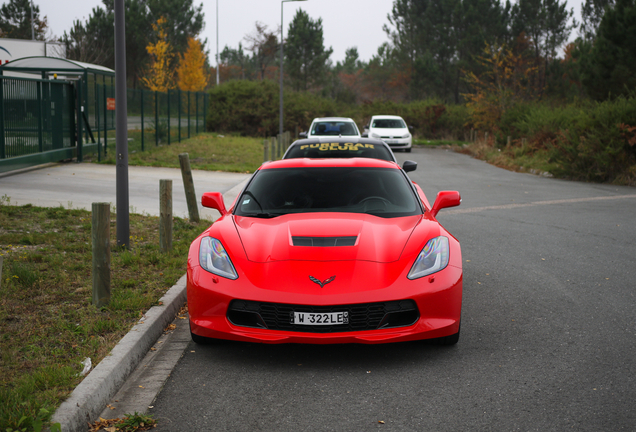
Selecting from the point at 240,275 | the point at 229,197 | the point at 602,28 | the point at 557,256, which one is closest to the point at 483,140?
the point at 602,28

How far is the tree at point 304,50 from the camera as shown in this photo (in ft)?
204

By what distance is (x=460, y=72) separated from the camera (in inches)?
2317

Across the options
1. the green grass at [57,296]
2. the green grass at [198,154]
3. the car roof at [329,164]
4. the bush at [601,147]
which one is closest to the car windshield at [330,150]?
the green grass at [57,296]

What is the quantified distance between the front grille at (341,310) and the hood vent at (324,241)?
528 mm

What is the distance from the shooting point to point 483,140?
32031mm

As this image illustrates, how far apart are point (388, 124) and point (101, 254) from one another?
27.9 m

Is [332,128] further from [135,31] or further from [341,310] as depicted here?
[135,31]

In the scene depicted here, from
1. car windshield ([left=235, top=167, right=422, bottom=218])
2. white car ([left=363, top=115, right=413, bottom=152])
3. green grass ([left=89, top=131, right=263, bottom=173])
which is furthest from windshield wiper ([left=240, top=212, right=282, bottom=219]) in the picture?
white car ([left=363, top=115, right=413, bottom=152])

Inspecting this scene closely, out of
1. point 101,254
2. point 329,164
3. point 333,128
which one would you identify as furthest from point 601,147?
point 101,254

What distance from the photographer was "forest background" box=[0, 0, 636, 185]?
21356mm

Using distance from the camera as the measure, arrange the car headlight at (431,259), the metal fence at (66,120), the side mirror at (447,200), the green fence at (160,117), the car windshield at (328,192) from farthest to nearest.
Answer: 1. the green fence at (160,117)
2. the metal fence at (66,120)
3. the side mirror at (447,200)
4. the car windshield at (328,192)
5. the car headlight at (431,259)

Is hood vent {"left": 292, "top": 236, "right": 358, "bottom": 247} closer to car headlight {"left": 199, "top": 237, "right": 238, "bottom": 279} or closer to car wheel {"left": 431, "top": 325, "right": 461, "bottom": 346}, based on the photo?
car headlight {"left": 199, "top": 237, "right": 238, "bottom": 279}

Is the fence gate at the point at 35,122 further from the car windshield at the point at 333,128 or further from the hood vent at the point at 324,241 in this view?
the hood vent at the point at 324,241

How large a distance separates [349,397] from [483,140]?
97.7 feet
